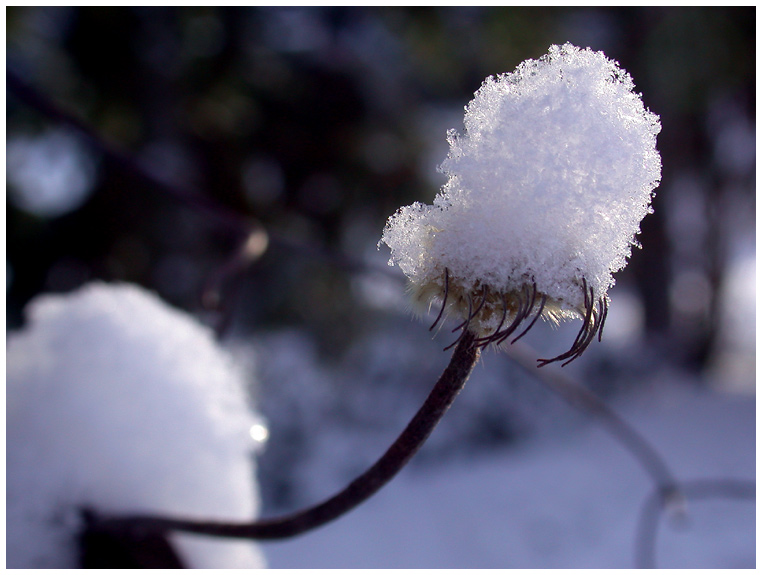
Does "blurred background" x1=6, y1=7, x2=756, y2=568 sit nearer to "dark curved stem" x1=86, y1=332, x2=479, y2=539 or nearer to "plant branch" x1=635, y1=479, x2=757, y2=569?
"plant branch" x1=635, y1=479, x2=757, y2=569

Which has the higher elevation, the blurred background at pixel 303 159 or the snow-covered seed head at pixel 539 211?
the blurred background at pixel 303 159

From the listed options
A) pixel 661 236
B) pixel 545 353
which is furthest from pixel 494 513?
pixel 661 236

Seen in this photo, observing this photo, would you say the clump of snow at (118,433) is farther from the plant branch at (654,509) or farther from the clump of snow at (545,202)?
the plant branch at (654,509)

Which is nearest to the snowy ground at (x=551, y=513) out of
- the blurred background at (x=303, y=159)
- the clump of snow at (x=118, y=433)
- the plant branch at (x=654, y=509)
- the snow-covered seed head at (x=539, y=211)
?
the blurred background at (x=303, y=159)

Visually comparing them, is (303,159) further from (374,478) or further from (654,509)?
(374,478)

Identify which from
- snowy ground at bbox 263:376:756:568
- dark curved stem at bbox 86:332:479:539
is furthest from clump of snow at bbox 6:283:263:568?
snowy ground at bbox 263:376:756:568

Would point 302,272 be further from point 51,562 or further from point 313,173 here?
point 51,562
